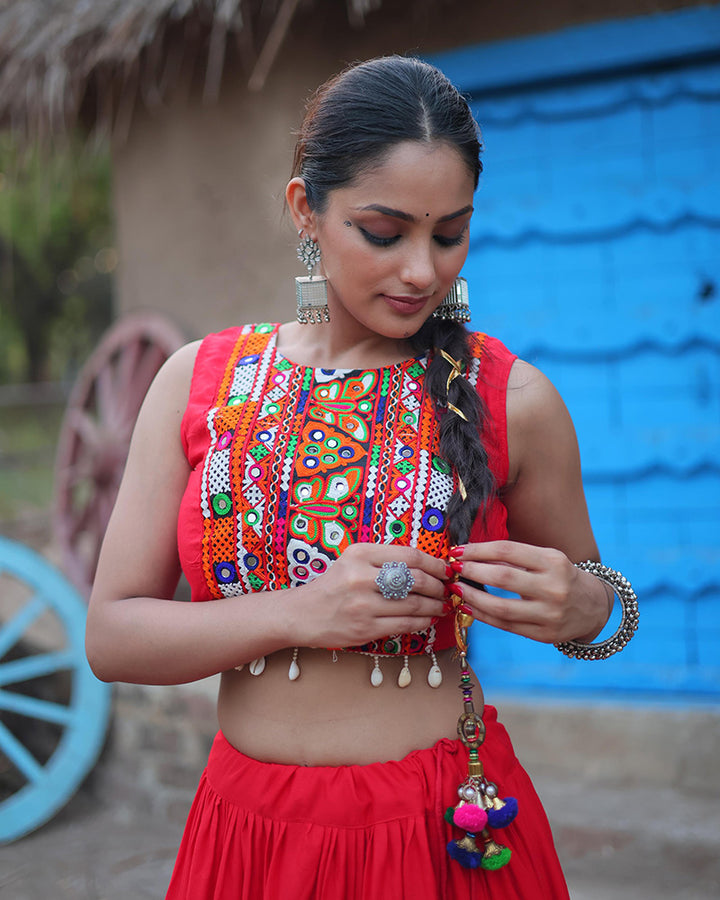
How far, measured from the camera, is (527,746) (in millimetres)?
3674

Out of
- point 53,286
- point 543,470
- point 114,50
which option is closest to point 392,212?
point 543,470

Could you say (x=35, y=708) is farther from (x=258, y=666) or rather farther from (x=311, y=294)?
(x=311, y=294)

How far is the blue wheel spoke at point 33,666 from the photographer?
376 centimetres

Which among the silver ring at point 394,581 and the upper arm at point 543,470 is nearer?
the silver ring at point 394,581

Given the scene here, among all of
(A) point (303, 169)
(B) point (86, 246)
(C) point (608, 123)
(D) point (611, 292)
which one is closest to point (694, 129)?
(C) point (608, 123)

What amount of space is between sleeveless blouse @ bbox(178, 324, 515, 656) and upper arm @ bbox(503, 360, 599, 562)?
28mm

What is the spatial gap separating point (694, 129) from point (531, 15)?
0.76 m

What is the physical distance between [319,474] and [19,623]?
9.18 feet

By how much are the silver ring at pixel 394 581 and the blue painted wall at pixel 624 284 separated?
256cm

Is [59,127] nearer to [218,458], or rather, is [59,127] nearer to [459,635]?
[218,458]

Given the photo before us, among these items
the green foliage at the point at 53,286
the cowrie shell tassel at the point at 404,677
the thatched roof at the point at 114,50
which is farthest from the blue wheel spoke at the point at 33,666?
the green foliage at the point at 53,286

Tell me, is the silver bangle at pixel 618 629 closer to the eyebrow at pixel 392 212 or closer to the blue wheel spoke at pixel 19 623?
the eyebrow at pixel 392 212

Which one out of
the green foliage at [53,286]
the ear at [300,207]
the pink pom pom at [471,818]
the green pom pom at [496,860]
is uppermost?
the green foliage at [53,286]

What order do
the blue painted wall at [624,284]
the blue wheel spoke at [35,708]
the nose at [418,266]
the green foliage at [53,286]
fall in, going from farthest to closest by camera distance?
the green foliage at [53,286] < the blue wheel spoke at [35,708] < the blue painted wall at [624,284] < the nose at [418,266]
